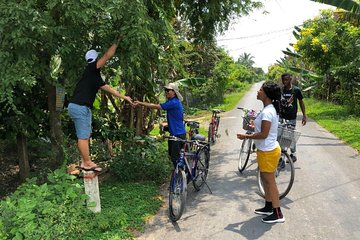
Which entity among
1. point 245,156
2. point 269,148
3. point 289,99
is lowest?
point 245,156

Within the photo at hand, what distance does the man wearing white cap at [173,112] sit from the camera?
561cm

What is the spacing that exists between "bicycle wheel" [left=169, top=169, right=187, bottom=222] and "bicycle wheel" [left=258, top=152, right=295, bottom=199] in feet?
5.07

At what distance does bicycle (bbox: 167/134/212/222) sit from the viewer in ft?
16.3

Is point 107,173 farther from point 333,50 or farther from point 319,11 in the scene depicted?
point 319,11

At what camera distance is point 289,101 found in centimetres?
727

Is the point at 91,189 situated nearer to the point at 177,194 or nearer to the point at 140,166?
the point at 177,194

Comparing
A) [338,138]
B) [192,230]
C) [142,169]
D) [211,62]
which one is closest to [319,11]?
[211,62]

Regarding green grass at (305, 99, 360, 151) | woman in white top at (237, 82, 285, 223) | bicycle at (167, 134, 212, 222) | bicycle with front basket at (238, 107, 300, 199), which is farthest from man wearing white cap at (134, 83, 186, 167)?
green grass at (305, 99, 360, 151)

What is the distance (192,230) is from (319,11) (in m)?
19.0

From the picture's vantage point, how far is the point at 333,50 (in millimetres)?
17078

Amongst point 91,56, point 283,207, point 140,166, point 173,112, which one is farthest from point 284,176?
point 91,56

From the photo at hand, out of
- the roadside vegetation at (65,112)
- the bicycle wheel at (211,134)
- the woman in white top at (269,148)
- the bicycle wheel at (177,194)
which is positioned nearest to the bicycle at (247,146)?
the roadside vegetation at (65,112)

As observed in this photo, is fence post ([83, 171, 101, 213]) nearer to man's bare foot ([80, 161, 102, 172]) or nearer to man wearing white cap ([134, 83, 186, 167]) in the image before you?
man's bare foot ([80, 161, 102, 172])

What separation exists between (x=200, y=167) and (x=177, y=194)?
1.15m
